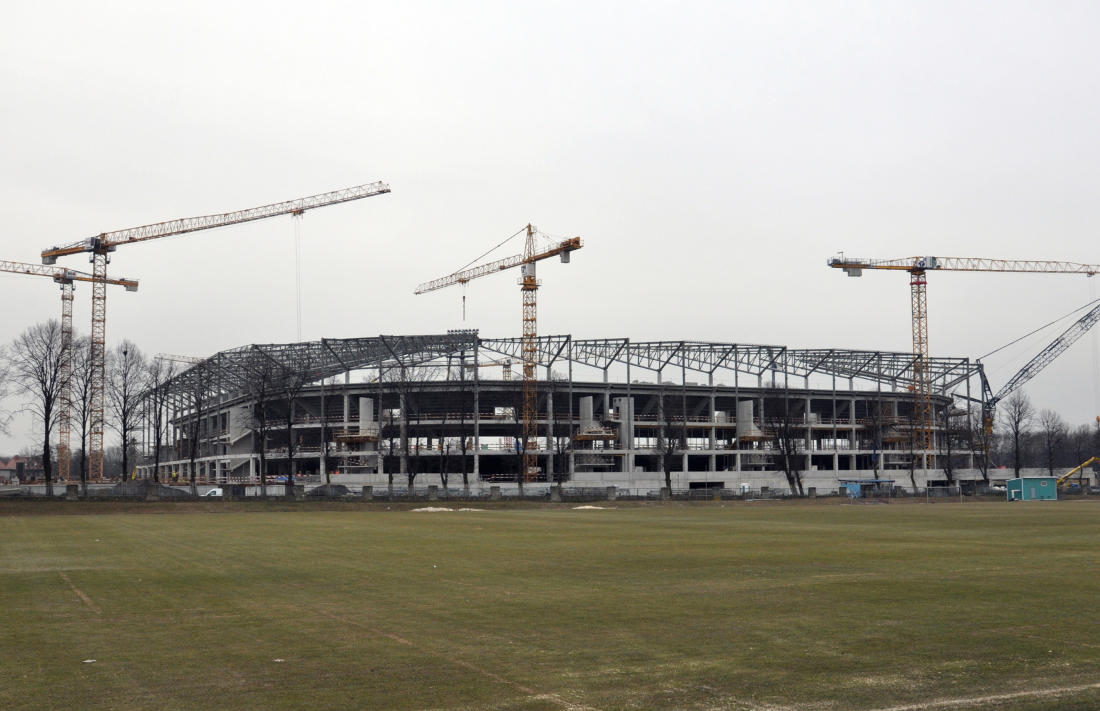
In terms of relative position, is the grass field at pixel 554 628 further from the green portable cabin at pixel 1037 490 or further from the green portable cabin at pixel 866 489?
the green portable cabin at pixel 866 489

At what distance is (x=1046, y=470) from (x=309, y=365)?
119856 millimetres

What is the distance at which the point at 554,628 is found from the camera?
57.8ft

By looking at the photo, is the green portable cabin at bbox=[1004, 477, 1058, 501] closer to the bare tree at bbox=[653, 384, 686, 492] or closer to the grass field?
the bare tree at bbox=[653, 384, 686, 492]

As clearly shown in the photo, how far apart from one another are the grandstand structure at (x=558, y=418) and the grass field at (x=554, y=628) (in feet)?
318

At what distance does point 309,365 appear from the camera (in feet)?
435

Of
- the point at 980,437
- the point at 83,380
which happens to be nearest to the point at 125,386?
the point at 83,380

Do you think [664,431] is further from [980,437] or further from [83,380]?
[83,380]

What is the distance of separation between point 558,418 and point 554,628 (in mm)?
131599

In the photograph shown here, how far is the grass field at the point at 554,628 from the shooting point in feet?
41.8

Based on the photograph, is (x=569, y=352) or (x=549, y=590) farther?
(x=569, y=352)

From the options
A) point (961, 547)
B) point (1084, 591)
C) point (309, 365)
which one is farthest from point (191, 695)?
point (309, 365)

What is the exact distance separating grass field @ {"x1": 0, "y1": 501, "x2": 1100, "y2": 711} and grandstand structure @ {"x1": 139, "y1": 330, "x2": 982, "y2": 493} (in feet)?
318

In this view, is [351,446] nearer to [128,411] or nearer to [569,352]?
[569,352]

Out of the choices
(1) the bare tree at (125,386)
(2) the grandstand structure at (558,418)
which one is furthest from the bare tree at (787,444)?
(1) the bare tree at (125,386)
